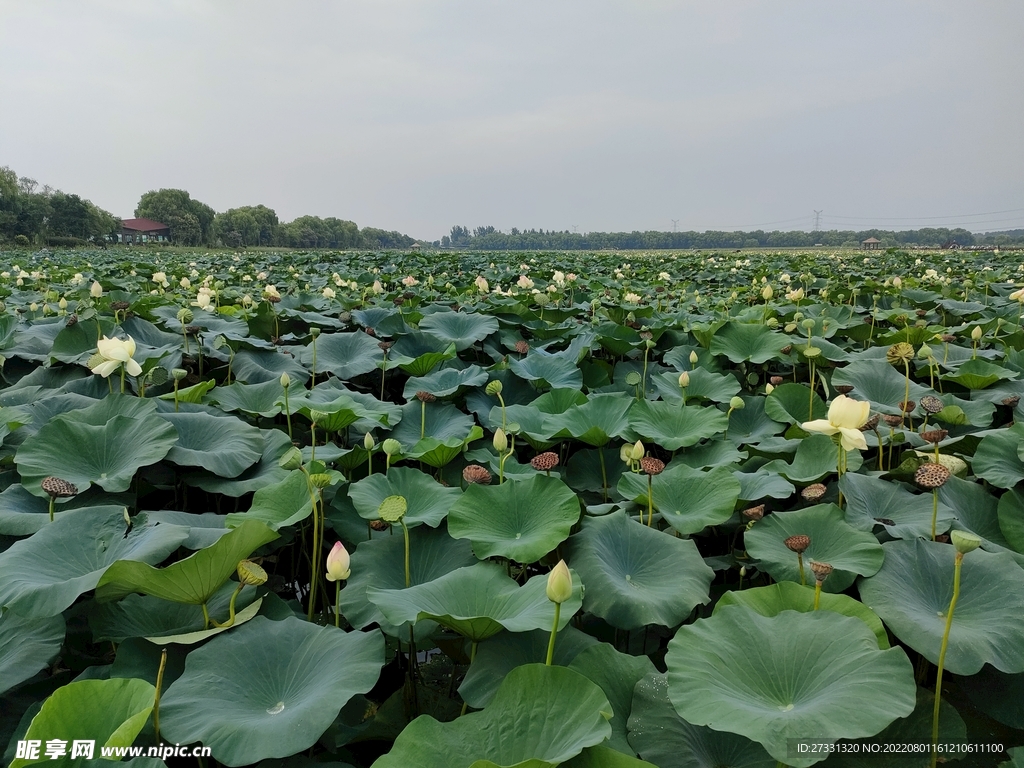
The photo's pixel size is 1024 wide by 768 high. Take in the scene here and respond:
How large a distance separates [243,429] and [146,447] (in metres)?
0.26

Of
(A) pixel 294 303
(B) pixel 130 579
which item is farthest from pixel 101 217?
(B) pixel 130 579

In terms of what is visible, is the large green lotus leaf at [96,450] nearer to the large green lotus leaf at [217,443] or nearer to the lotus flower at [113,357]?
the large green lotus leaf at [217,443]

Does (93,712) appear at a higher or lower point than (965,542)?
lower

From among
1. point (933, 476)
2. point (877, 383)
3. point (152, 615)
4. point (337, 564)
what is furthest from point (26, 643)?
point (877, 383)

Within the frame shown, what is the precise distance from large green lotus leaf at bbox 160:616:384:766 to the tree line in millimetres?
39312

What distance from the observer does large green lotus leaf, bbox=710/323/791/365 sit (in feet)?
7.86

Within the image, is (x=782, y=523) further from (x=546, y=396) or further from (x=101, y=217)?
(x=101, y=217)

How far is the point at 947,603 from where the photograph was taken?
1.05 m

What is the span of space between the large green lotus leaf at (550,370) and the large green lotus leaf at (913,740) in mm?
1449

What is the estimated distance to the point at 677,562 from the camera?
1.18 meters

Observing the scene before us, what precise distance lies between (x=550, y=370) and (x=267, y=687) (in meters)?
1.58

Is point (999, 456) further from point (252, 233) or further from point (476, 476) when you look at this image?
point (252, 233)

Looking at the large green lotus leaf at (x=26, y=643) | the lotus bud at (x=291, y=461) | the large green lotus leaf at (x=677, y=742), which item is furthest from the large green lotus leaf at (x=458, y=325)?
the large green lotus leaf at (x=677, y=742)

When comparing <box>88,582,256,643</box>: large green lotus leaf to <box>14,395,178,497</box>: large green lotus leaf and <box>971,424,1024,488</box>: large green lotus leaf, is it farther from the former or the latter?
<box>971,424,1024,488</box>: large green lotus leaf
